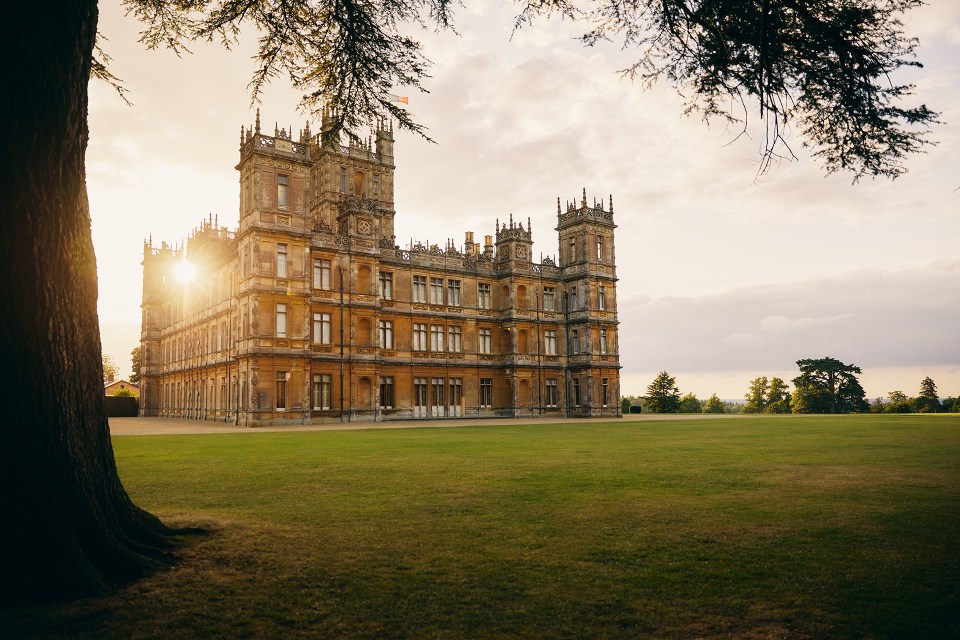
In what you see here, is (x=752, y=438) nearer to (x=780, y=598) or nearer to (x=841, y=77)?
(x=841, y=77)

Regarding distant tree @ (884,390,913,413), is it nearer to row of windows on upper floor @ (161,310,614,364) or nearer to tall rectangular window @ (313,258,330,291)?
row of windows on upper floor @ (161,310,614,364)

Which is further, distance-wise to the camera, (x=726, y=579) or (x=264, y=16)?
(x=264, y=16)

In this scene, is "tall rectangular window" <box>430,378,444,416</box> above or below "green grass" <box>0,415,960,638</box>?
above

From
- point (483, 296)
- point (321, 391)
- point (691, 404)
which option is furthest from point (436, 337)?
point (691, 404)

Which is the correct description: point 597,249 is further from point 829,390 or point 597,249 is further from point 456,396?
point 829,390

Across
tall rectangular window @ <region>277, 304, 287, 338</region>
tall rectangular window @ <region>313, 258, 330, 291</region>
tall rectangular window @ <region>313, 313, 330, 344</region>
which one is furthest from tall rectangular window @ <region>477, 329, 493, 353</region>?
tall rectangular window @ <region>277, 304, 287, 338</region>

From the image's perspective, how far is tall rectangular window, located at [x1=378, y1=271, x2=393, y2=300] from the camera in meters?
46.7

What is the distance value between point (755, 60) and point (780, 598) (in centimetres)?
640

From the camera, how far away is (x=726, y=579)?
5.95m

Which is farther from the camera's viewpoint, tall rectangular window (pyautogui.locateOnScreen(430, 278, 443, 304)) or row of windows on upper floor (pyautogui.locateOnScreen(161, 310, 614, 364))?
tall rectangular window (pyautogui.locateOnScreen(430, 278, 443, 304))

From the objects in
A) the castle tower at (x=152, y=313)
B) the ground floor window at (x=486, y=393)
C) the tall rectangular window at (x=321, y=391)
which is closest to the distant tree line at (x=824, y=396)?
the ground floor window at (x=486, y=393)

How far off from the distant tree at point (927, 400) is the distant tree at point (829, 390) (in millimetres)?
4494

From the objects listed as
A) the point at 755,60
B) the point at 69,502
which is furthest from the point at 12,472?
the point at 755,60

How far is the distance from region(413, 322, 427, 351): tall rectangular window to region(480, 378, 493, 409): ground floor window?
5893mm
